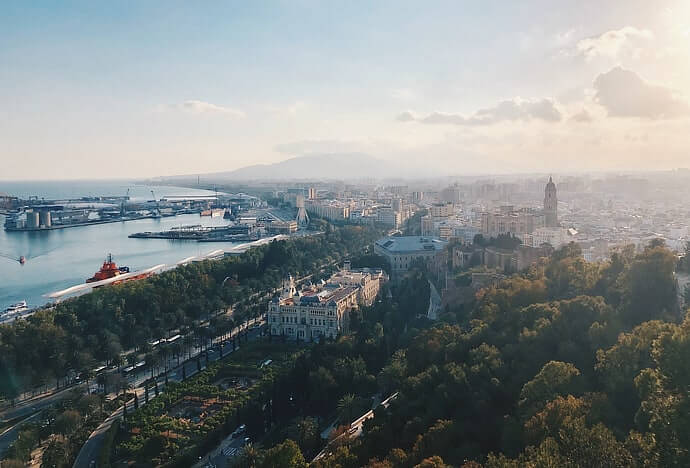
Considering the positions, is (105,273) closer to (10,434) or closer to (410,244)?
(10,434)

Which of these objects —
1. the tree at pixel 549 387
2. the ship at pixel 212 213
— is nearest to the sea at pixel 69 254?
the ship at pixel 212 213

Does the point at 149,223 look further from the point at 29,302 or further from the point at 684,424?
the point at 684,424

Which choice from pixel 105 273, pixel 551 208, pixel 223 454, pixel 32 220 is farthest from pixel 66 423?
pixel 32 220

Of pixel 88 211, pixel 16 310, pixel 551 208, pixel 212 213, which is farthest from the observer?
pixel 212 213

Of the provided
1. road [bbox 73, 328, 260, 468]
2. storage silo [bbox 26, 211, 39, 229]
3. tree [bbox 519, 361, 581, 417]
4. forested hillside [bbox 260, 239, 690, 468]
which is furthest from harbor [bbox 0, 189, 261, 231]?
tree [bbox 519, 361, 581, 417]

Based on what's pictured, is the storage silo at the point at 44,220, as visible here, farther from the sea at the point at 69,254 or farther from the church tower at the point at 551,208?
the church tower at the point at 551,208

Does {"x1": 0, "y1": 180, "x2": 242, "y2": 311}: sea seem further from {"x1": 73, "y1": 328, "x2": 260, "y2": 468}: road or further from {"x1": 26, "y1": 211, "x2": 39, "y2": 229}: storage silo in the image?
{"x1": 73, "y1": 328, "x2": 260, "y2": 468}: road

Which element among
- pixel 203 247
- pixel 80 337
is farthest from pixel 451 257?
pixel 203 247

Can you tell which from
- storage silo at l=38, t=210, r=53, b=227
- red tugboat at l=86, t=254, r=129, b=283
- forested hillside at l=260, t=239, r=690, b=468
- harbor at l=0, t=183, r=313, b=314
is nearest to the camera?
forested hillside at l=260, t=239, r=690, b=468

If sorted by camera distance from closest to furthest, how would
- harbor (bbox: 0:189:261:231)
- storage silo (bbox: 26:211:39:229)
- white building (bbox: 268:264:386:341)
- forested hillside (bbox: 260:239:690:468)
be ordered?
forested hillside (bbox: 260:239:690:468), white building (bbox: 268:264:386:341), storage silo (bbox: 26:211:39:229), harbor (bbox: 0:189:261:231)
